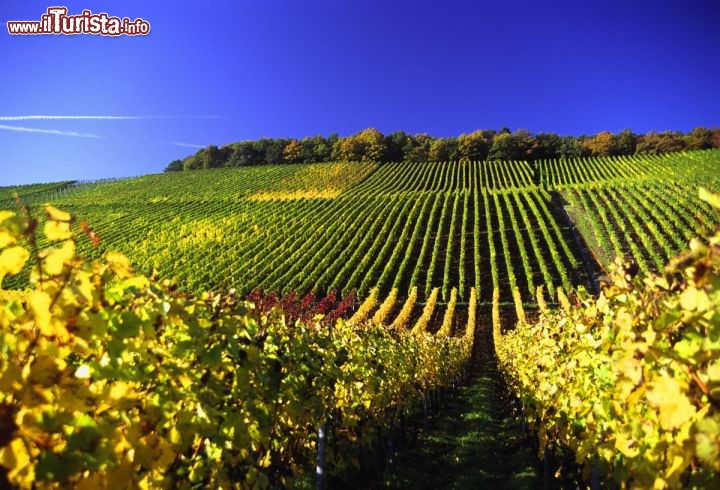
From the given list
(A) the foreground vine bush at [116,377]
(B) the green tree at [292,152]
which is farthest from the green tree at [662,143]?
(A) the foreground vine bush at [116,377]

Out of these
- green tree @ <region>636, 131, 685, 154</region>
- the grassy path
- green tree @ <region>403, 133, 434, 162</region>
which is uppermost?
green tree @ <region>403, 133, 434, 162</region>

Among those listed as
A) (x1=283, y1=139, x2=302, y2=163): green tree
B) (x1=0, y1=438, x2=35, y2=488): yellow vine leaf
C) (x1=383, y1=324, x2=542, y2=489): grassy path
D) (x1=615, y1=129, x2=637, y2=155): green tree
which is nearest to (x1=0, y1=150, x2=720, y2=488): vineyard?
(x1=0, y1=438, x2=35, y2=488): yellow vine leaf

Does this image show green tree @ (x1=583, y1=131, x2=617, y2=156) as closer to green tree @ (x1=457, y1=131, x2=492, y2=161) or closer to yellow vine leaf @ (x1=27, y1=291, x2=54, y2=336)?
green tree @ (x1=457, y1=131, x2=492, y2=161)

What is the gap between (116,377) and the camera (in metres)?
1.60

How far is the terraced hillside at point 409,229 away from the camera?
1250 inches

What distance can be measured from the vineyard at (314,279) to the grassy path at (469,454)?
31.0 inches

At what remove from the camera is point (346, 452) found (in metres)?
5.75

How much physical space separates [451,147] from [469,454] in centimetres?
7865

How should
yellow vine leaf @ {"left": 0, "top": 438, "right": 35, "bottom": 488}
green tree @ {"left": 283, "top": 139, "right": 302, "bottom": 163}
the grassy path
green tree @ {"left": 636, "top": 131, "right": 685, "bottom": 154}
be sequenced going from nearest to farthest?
1. yellow vine leaf @ {"left": 0, "top": 438, "right": 35, "bottom": 488}
2. the grassy path
3. green tree @ {"left": 636, "top": 131, "right": 685, "bottom": 154}
4. green tree @ {"left": 283, "top": 139, "right": 302, "bottom": 163}

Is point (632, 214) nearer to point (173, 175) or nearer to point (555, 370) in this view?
point (555, 370)

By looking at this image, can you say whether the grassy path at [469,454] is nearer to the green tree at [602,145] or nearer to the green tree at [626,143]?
the green tree at [602,145]

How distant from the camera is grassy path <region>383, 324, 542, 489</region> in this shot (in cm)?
670

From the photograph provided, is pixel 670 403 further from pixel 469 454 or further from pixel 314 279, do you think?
pixel 314 279

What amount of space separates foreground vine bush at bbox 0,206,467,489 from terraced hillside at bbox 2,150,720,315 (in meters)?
17.6
